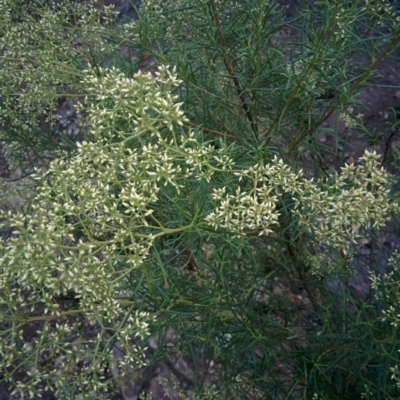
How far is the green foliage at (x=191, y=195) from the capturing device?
5.91 ft

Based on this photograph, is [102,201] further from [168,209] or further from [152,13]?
[152,13]

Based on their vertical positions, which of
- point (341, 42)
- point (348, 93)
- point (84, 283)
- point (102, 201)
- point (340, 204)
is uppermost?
point (341, 42)

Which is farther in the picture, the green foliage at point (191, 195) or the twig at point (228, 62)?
the twig at point (228, 62)

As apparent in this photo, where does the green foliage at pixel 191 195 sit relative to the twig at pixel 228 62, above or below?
below

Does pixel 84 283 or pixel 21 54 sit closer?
pixel 84 283

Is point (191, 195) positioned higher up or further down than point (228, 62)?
further down

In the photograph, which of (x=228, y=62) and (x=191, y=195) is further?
(x=228, y=62)

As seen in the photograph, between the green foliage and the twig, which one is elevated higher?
the twig

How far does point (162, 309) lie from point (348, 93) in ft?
4.27

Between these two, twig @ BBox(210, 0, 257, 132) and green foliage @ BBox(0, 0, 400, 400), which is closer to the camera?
green foliage @ BBox(0, 0, 400, 400)

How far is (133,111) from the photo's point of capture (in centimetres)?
184

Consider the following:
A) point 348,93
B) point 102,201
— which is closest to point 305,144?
point 348,93

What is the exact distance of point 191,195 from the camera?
248 cm

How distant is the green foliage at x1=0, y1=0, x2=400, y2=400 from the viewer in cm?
Answer: 180
